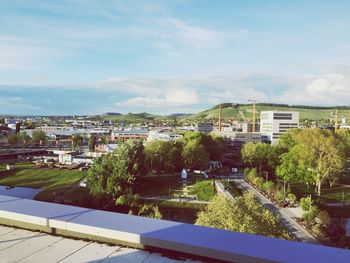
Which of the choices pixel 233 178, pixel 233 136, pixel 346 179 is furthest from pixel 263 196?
pixel 233 136

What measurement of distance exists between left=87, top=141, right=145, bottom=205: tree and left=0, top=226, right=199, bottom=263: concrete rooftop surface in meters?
32.1

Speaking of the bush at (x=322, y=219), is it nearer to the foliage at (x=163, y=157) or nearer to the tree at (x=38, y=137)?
the foliage at (x=163, y=157)

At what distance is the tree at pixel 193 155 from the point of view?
175 ft

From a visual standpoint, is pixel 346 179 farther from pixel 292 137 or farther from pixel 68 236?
pixel 68 236

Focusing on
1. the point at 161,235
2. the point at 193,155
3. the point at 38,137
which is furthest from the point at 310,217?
the point at 38,137

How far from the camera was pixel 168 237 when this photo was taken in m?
4.15

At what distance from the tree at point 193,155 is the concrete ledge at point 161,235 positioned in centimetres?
4802

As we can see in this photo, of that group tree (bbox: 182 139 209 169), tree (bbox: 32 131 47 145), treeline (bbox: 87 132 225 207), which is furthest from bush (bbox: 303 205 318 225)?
tree (bbox: 32 131 47 145)

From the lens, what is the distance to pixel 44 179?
48.2 m

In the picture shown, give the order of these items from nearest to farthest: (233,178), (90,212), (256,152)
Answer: (90,212), (233,178), (256,152)

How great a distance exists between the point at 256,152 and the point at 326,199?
728 inches

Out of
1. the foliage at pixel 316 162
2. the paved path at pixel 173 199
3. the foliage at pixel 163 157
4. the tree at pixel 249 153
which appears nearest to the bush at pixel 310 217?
the paved path at pixel 173 199

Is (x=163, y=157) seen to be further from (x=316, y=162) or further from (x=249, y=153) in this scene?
(x=316, y=162)

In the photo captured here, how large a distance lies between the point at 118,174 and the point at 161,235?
36.0m
